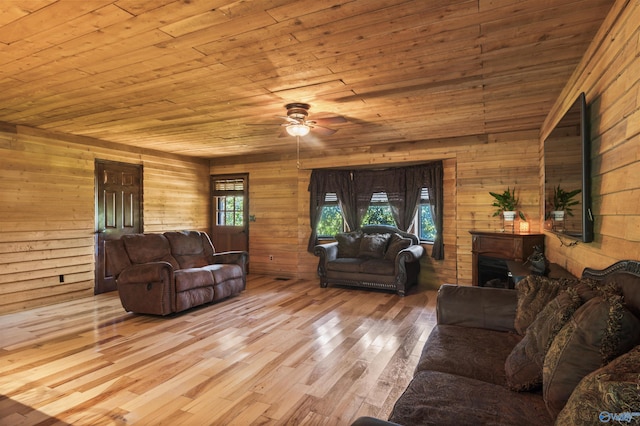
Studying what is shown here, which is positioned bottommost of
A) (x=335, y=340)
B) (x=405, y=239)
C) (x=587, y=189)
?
(x=335, y=340)

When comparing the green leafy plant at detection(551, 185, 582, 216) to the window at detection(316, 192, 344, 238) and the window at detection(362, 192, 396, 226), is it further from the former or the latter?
the window at detection(316, 192, 344, 238)

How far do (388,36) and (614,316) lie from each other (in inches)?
76.7

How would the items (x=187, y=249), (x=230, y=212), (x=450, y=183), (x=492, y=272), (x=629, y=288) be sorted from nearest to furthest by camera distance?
(x=629, y=288)
(x=492, y=272)
(x=187, y=249)
(x=450, y=183)
(x=230, y=212)

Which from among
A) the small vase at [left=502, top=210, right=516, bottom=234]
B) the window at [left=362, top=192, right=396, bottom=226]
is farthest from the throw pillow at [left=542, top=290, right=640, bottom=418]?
the window at [left=362, top=192, right=396, bottom=226]

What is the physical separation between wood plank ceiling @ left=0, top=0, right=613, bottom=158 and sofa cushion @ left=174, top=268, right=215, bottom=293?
6.33 feet

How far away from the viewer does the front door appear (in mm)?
5648

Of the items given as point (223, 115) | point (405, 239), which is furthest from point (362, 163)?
point (223, 115)

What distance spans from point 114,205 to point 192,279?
246cm

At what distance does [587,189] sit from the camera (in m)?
2.28

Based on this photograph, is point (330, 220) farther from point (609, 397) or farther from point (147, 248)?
point (609, 397)

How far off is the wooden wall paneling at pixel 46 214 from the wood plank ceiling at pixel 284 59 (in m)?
0.49

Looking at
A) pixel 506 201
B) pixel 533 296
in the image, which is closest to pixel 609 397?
pixel 533 296

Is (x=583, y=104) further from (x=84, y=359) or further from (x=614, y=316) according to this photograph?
(x=84, y=359)

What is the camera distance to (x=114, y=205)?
5.87 metres
